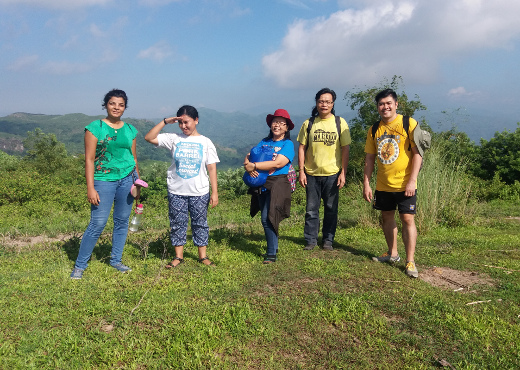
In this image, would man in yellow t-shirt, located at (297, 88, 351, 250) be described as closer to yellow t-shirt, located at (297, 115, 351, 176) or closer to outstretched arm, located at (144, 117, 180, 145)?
yellow t-shirt, located at (297, 115, 351, 176)

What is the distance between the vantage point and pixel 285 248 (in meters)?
5.83

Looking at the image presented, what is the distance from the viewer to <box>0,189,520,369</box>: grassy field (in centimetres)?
289

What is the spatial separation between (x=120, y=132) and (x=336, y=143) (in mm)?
2882

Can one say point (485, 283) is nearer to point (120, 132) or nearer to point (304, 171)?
point (304, 171)

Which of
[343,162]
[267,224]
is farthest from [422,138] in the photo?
[267,224]

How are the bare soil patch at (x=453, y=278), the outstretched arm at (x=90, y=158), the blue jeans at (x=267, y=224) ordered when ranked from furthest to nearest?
1. the blue jeans at (x=267, y=224)
2. the bare soil patch at (x=453, y=278)
3. the outstretched arm at (x=90, y=158)

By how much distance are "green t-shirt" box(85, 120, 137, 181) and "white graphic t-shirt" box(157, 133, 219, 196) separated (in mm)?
419

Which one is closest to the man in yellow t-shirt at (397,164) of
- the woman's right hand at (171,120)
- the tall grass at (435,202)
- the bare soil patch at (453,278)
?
the bare soil patch at (453,278)

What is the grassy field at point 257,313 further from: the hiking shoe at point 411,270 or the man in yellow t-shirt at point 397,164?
the man in yellow t-shirt at point 397,164

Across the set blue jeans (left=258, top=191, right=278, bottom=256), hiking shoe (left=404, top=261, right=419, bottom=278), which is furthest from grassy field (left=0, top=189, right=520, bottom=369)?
blue jeans (left=258, top=191, right=278, bottom=256)


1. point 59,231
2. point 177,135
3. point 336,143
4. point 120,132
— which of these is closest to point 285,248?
point 336,143

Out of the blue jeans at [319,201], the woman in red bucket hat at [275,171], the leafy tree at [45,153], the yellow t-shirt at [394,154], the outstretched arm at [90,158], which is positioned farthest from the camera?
the leafy tree at [45,153]

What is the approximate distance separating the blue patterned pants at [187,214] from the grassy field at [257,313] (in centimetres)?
41

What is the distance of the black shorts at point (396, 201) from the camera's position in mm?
4488
